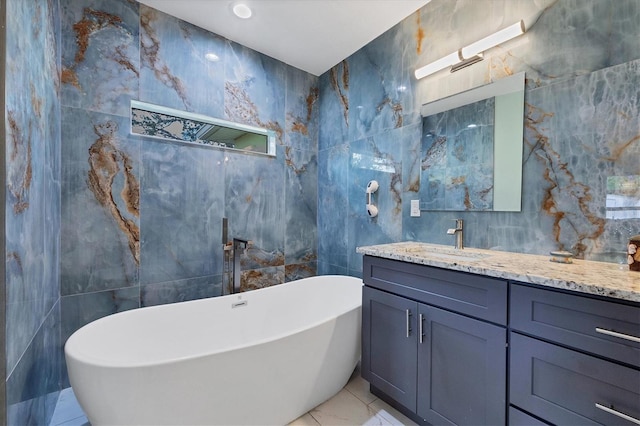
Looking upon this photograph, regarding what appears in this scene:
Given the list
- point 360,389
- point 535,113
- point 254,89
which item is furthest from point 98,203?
point 535,113

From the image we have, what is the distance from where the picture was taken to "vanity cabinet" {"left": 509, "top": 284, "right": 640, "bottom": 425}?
2.63 feet

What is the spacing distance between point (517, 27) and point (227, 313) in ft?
8.57

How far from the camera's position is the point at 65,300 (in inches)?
66.0

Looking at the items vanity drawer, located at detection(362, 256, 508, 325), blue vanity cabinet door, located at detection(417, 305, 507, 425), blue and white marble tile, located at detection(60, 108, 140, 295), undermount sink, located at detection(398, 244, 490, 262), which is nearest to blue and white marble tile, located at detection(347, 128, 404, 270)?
undermount sink, located at detection(398, 244, 490, 262)

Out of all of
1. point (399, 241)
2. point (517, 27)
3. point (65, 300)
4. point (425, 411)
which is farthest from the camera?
point (399, 241)

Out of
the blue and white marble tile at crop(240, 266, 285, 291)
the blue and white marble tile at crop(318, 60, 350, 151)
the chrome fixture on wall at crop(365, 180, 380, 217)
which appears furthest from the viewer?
the blue and white marble tile at crop(318, 60, 350, 151)

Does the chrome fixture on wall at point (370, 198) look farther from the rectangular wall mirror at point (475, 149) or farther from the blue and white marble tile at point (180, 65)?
the blue and white marble tile at point (180, 65)

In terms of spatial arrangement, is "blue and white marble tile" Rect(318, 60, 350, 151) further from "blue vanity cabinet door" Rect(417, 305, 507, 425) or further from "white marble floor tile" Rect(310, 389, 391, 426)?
"white marble floor tile" Rect(310, 389, 391, 426)

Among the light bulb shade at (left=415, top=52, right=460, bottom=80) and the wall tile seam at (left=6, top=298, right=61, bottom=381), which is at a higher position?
the light bulb shade at (left=415, top=52, right=460, bottom=80)

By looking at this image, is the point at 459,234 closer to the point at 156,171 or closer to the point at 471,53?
the point at 471,53

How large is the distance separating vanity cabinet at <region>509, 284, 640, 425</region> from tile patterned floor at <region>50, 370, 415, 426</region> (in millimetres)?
775

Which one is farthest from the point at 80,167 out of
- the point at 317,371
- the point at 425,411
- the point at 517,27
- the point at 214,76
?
the point at 517,27

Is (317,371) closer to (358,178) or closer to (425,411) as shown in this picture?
(425,411)

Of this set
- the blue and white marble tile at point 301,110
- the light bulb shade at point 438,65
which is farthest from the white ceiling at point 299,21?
the light bulb shade at point 438,65
